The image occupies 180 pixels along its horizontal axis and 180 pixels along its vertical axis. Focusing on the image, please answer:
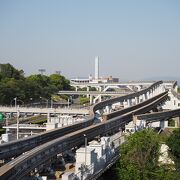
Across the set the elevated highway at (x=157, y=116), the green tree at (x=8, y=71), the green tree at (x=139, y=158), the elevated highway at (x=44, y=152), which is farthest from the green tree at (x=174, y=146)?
the green tree at (x=8, y=71)

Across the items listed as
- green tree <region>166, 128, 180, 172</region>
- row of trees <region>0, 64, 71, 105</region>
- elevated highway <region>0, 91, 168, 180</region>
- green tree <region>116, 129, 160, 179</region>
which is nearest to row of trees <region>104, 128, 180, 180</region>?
green tree <region>116, 129, 160, 179</region>

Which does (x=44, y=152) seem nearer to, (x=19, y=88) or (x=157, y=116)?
(x=157, y=116)

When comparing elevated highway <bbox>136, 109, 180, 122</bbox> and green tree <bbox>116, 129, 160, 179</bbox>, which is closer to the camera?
green tree <bbox>116, 129, 160, 179</bbox>

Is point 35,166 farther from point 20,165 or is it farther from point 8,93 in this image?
point 8,93

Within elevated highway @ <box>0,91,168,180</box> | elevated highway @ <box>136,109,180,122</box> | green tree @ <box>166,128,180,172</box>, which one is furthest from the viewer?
elevated highway @ <box>136,109,180,122</box>

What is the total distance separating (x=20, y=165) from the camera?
13.9 metres

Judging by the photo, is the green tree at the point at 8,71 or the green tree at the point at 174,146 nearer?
the green tree at the point at 174,146

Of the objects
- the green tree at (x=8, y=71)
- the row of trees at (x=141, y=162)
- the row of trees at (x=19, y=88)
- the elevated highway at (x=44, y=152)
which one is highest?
the green tree at (x=8, y=71)

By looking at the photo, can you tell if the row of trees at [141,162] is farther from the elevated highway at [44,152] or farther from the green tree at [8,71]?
the green tree at [8,71]

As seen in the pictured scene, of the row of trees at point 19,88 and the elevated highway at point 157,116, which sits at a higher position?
the row of trees at point 19,88

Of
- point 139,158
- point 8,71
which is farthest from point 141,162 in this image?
point 8,71

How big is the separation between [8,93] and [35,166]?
47.3 metres

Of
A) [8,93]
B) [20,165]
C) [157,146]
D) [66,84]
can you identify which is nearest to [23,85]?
[8,93]

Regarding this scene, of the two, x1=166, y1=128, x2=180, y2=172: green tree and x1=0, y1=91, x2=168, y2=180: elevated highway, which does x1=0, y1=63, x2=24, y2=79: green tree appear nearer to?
x1=0, y1=91, x2=168, y2=180: elevated highway
